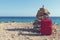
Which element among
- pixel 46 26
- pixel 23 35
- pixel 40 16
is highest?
pixel 40 16

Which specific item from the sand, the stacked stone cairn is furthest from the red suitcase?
the stacked stone cairn

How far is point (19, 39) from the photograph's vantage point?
15547 mm

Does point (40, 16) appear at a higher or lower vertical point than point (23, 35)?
higher

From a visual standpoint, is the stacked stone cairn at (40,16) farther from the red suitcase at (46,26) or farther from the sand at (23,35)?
the red suitcase at (46,26)

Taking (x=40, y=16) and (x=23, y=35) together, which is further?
(x=40, y=16)

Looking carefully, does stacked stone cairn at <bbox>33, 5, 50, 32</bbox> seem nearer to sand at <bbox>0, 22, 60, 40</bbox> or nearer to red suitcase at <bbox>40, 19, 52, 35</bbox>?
sand at <bbox>0, 22, 60, 40</bbox>

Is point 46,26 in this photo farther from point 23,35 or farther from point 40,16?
point 40,16

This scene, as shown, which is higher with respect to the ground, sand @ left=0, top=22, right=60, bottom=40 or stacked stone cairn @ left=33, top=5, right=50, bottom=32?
stacked stone cairn @ left=33, top=5, right=50, bottom=32

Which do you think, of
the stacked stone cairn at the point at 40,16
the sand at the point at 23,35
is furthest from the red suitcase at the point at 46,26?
the stacked stone cairn at the point at 40,16

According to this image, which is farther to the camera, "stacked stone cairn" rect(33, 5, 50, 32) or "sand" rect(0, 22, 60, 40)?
"stacked stone cairn" rect(33, 5, 50, 32)

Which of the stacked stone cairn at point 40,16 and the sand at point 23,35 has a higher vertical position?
the stacked stone cairn at point 40,16

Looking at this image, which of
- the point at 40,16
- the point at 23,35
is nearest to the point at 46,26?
the point at 23,35

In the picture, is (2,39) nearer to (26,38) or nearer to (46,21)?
(26,38)

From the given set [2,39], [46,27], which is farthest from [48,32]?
[2,39]
